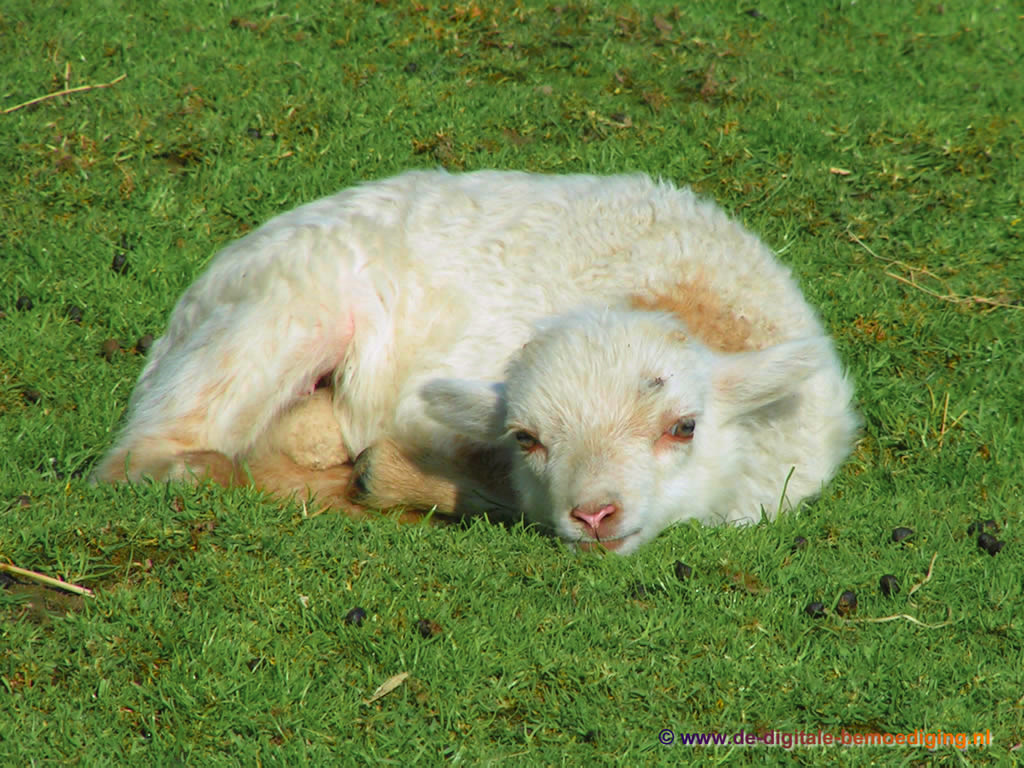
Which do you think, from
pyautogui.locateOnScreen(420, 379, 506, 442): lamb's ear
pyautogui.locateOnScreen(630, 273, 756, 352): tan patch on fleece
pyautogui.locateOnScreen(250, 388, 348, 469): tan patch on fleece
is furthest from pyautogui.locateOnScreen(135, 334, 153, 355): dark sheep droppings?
pyautogui.locateOnScreen(630, 273, 756, 352): tan patch on fleece

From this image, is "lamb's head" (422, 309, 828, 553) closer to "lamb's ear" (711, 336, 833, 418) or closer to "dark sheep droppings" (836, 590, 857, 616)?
"lamb's ear" (711, 336, 833, 418)

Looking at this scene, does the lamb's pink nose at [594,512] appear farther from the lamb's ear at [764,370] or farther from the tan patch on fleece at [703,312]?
the tan patch on fleece at [703,312]

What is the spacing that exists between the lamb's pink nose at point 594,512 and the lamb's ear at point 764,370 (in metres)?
0.81

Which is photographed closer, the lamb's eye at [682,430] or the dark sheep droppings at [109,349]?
the lamb's eye at [682,430]

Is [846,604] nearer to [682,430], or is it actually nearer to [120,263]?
[682,430]

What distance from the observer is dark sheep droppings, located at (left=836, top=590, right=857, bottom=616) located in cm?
417

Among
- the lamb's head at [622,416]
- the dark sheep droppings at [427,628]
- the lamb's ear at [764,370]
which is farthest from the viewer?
the lamb's ear at [764,370]

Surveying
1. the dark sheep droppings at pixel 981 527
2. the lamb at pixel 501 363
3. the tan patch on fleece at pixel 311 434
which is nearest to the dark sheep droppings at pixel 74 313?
the lamb at pixel 501 363

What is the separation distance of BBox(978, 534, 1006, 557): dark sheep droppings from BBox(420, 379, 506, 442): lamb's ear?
6.37 ft

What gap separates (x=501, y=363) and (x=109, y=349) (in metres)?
2.21

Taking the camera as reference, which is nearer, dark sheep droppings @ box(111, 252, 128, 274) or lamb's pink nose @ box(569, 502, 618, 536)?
lamb's pink nose @ box(569, 502, 618, 536)

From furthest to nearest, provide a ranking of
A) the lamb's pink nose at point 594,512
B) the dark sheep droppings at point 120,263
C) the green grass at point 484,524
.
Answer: the dark sheep droppings at point 120,263 → the lamb's pink nose at point 594,512 → the green grass at point 484,524

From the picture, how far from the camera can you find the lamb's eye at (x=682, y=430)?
15.0ft

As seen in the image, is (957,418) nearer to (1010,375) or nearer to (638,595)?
(1010,375)
